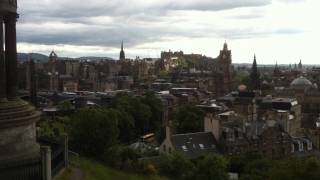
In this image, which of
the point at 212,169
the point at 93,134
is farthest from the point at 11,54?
the point at 212,169

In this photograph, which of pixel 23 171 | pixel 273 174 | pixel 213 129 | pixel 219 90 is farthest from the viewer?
pixel 219 90

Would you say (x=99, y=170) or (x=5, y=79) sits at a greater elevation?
(x=5, y=79)

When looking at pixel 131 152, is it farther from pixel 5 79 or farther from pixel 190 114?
pixel 190 114

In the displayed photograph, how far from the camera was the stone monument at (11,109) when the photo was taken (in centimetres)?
1741

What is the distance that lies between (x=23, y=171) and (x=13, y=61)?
5296mm

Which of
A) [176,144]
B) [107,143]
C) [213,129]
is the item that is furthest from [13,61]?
[213,129]

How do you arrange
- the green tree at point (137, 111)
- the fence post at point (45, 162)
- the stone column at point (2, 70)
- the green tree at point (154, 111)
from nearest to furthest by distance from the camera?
the fence post at point (45, 162)
the stone column at point (2, 70)
the green tree at point (137, 111)
the green tree at point (154, 111)

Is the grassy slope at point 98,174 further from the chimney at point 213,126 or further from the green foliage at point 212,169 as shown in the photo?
the chimney at point 213,126

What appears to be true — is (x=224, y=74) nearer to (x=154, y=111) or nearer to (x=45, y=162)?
(x=154, y=111)

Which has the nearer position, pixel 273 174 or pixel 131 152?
pixel 273 174

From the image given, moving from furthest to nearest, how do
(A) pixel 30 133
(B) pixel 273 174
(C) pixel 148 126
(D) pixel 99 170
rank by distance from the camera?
(C) pixel 148 126 → (B) pixel 273 174 → (D) pixel 99 170 → (A) pixel 30 133

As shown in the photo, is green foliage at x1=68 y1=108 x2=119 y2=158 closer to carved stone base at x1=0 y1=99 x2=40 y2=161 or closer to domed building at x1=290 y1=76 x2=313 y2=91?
carved stone base at x1=0 y1=99 x2=40 y2=161

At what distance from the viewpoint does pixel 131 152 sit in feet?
129

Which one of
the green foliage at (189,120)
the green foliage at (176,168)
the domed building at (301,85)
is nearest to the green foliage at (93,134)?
the green foliage at (176,168)
